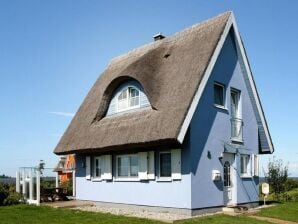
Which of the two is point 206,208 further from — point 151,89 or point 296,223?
point 151,89

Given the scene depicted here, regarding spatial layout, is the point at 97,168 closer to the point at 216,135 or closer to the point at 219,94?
the point at 216,135

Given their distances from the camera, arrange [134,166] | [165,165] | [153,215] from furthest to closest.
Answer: [134,166] → [165,165] → [153,215]

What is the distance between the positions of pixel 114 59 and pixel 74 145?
6.75m

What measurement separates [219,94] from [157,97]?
308 centimetres

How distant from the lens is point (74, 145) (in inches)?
793

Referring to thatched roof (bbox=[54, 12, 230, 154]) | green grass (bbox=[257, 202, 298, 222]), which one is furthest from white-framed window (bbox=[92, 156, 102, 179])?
green grass (bbox=[257, 202, 298, 222])

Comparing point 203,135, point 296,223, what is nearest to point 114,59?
point 203,135

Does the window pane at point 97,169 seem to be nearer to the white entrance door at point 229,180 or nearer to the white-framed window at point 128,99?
the white-framed window at point 128,99

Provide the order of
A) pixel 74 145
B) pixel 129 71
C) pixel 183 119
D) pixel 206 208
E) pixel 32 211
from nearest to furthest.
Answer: pixel 183 119 → pixel 206 208 → pixel 32 211 → pixel 129 71 → pixel 74 145

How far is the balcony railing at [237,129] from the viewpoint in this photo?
60.3ft

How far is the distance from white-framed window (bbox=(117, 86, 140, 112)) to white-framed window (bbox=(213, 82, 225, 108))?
3.40 m

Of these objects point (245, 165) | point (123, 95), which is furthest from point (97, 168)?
point (245, 165)

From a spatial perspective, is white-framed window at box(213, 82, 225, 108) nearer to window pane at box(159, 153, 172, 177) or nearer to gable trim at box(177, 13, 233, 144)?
gable trim at box(177, 13, 233, 144)

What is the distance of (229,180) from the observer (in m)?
18.0
